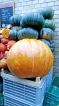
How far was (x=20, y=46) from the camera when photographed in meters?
1.39

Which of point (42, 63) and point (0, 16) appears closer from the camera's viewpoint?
point (42, 63)

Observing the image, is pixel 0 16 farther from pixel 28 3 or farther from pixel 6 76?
pixel 6 76

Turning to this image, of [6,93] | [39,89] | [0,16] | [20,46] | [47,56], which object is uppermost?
[0,16]

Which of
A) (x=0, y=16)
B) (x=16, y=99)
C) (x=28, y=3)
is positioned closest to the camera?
(x=16, y=99)

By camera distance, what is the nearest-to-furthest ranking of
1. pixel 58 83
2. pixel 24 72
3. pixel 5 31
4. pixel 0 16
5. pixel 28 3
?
pixel 24 72 → pixel 5 31 → pixel 58 83 → pixel 28 3 → pixel 0 16

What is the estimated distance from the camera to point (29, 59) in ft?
4.34

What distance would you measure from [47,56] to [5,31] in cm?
81

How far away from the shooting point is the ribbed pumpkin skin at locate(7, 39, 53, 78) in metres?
1.32

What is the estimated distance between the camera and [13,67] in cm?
136

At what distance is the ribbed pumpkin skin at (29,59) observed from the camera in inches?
52.1

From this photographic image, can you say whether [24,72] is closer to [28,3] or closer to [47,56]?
Answer: [47,56]

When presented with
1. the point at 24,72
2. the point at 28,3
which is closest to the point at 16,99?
the point at 24,72

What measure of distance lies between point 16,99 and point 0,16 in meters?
2.20

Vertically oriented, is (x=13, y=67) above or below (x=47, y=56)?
below
